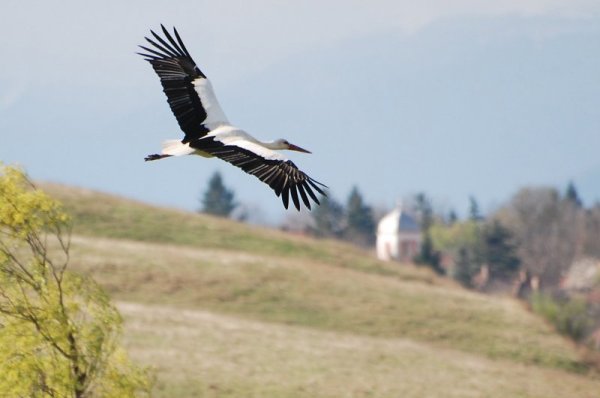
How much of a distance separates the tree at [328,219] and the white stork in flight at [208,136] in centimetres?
11245

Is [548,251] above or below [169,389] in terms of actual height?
above

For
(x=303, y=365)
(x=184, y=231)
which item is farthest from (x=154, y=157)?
(x=184, y=231)

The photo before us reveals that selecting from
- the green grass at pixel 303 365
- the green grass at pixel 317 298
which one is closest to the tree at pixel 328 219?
the green grass at pixel 317 298

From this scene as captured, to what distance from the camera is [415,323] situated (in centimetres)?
4091

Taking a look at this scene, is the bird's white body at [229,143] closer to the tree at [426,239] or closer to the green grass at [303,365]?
the green grass at [303,365]

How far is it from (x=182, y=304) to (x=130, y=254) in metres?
5.20

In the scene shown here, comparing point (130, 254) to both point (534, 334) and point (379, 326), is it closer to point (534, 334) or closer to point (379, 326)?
point (379, 326)

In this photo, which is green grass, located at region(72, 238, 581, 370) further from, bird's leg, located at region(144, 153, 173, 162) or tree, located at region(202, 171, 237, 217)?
tree, located at region(202, 171, 237, 217)

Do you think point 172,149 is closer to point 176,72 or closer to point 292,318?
point 176,72

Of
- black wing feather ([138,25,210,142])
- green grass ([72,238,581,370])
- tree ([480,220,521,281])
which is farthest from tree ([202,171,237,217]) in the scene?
black wing feather ([138,25,210,142])

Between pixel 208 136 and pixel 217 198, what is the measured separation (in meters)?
123

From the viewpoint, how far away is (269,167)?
1229 centimetres

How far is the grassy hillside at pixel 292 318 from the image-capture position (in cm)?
3058

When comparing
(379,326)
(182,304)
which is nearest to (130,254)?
(182,304)
